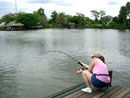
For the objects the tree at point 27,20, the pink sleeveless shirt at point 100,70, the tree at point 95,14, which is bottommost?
the pink sleeveless shirt at point 100,70

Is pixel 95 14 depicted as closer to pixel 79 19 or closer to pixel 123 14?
pixel 79 19

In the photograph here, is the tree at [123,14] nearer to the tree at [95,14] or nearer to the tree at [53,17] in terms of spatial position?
the tree at [95,14]

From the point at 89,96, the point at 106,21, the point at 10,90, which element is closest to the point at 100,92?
the point at 89,96

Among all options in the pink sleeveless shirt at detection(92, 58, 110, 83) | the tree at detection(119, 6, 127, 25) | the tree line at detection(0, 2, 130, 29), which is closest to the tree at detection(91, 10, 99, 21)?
the tree line at detection(0, 2, 130, 29)

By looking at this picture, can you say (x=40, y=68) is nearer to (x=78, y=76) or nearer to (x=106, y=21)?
(x=78, y=76)

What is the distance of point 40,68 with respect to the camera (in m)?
12.0

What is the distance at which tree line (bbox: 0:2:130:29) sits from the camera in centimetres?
9603

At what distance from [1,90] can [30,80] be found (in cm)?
168

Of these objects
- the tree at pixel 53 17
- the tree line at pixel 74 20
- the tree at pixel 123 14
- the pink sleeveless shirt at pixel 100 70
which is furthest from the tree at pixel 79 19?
the pink sleeveless shirt at pixel 100 70

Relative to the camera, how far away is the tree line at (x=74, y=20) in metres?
96.0

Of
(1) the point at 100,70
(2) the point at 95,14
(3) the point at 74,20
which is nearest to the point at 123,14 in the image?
(2) the point at 95,14

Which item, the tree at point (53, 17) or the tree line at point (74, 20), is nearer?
the tree line at point (74, 20)

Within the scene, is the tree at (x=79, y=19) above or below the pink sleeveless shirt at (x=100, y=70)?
above

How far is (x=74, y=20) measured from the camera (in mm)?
119000
